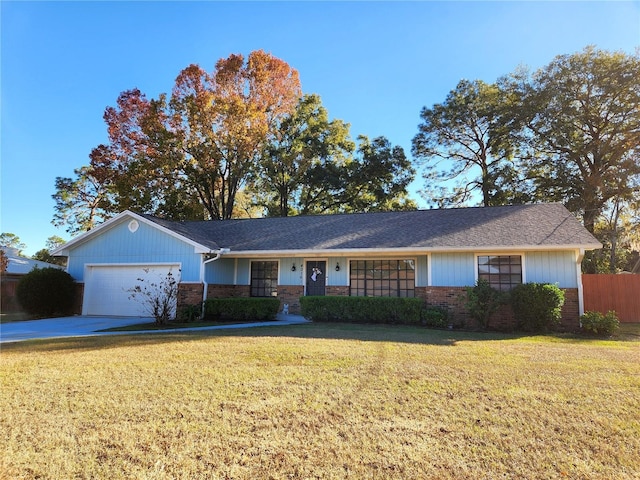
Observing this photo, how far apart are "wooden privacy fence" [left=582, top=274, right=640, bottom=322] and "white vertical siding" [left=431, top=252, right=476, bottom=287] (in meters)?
5.00

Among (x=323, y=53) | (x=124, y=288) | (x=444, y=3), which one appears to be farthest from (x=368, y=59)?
(x=124, y=288)

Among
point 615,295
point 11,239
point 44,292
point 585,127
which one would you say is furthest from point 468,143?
point 11,239

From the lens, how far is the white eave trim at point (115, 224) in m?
13.9

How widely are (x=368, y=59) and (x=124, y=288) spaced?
496 inches

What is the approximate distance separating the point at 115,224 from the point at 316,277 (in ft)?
26.9

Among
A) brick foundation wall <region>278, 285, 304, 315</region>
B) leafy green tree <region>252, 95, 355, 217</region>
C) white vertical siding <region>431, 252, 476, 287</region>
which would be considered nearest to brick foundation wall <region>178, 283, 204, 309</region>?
brick foundation wall <region>278, 285, 304, 315</region>

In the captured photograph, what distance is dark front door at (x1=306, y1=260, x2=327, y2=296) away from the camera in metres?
14.9

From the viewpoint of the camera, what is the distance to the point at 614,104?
22125 millimetres

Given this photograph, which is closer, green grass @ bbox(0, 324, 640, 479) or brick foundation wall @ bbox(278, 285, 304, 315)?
green grass @ bbox(0, 324, 640, 479)

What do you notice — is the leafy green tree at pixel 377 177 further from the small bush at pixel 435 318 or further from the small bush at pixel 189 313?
the small bush at pixel 189 313

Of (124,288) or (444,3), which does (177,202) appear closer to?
(124,288)

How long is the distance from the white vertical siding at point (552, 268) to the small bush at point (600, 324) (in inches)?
47.6

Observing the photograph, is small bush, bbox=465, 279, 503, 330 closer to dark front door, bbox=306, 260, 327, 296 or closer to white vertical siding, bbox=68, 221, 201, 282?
dark front door, bbox=306, 260, 327, 296

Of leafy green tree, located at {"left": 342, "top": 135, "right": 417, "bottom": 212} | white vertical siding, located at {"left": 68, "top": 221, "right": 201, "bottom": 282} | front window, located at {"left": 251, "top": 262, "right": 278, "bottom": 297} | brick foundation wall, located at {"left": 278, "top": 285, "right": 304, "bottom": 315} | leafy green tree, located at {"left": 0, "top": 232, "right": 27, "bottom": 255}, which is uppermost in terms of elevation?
leafy green tree, located at {"left": 342, "top": 135, "right": 417, "bottom": 212}
